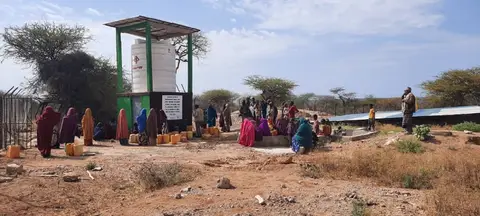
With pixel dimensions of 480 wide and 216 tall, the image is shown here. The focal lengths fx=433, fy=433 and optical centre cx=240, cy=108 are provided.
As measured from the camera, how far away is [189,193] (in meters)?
6.57

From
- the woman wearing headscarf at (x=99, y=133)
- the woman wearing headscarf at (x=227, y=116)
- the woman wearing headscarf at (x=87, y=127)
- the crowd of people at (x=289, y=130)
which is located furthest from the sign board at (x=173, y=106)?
the woman wearing headscarf at (x=87, y=127)

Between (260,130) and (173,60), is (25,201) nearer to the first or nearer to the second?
(260,130)

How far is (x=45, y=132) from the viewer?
35.6 feet

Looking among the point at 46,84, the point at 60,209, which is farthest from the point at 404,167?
the point at 46,84

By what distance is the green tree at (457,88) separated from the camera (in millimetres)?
26688

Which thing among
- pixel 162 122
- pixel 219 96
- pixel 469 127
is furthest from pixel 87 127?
pixel 219 96

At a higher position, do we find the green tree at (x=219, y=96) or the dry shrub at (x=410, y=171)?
the green tree at (x=219, y=96)

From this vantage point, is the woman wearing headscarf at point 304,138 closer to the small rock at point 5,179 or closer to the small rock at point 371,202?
the small rock at point 371,202

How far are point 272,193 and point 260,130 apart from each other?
7.99 m

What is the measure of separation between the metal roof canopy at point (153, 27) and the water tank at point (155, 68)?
70cm

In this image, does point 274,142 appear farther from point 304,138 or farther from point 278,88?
point 278,88

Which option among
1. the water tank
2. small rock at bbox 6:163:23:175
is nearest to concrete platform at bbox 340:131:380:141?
the water tank

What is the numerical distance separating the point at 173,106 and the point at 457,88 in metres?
18.7

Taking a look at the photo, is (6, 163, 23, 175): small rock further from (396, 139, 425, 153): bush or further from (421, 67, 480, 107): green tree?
(421, 67, 480, 107): green tree
